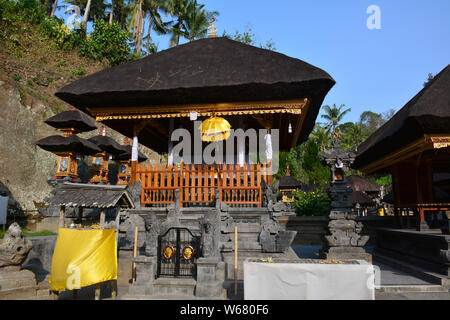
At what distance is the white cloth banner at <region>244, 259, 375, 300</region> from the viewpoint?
13.9 feet

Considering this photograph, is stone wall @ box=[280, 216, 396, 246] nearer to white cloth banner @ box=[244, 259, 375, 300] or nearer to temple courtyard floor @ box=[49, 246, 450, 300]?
temple courtyard floor @ box=[49, 246, 450, 300]

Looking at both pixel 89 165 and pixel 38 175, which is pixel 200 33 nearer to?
pixel 89 165

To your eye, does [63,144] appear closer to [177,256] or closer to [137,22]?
[177,256]

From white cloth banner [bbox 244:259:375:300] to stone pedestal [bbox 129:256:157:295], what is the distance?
222 cm

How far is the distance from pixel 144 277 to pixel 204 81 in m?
5.94

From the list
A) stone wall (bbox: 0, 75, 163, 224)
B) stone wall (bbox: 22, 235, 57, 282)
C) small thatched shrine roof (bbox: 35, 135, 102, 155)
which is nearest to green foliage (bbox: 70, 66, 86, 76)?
stone wall (bbox: 0, 75, 163, 224)

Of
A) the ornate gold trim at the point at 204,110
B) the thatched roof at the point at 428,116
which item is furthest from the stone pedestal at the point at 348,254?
the ornate gold trim at the point at 204,110

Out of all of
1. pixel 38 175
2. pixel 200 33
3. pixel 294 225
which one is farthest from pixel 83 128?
pixel 200 33

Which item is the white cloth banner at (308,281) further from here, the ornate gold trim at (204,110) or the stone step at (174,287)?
the ornate gold trim at (204,110)

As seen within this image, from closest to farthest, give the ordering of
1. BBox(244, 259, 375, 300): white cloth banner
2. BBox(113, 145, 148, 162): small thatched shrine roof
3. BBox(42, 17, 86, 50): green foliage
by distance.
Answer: BBox(244, 259, 375, 300): white cloth banner, BBox(113, 145, 148, 162): small thatched shrine roof, BBox(42, 17, 86, 50): green foliage

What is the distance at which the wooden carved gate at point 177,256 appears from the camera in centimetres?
614

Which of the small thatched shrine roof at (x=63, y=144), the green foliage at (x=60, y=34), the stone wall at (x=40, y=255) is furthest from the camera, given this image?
the green foliage at (x=60, y=34)

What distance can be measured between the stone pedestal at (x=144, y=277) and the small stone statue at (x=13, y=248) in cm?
233

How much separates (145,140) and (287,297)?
41.2ft
